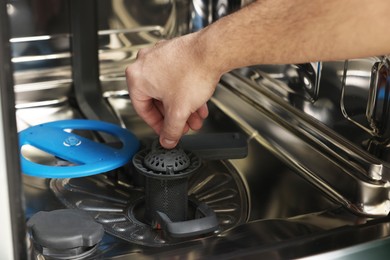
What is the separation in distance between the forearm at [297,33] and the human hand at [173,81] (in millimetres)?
20

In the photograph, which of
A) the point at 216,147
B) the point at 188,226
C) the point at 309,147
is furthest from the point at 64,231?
the point at 309,147

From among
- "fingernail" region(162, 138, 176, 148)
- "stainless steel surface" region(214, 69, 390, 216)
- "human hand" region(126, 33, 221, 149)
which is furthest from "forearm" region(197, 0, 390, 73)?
"stainless steel surface" region(214, 69, 390, 216)

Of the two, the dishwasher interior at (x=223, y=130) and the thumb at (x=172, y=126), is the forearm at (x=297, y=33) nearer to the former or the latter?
the thumb at (x=172, y=126)

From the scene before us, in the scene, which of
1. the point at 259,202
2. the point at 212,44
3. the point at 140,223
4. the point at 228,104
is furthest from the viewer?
the point at 228,104

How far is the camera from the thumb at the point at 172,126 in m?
0.72

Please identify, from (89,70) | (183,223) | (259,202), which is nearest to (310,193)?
(259,202)

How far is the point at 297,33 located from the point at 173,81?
167mm

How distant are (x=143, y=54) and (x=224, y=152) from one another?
18cm

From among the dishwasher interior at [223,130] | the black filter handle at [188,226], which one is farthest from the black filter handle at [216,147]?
the black filter handle at [188,226]

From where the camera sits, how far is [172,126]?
729 mm

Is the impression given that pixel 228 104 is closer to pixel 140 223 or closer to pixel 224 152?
pixel 224 152

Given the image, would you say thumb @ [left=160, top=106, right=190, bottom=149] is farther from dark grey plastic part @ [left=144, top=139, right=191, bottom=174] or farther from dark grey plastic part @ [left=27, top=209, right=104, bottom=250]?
dark grey plastic part @ [left=27, top=209, right=104, bottom=250]

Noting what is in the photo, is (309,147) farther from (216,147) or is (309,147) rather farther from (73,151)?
(73,151)

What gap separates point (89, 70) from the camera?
1.08 meters
